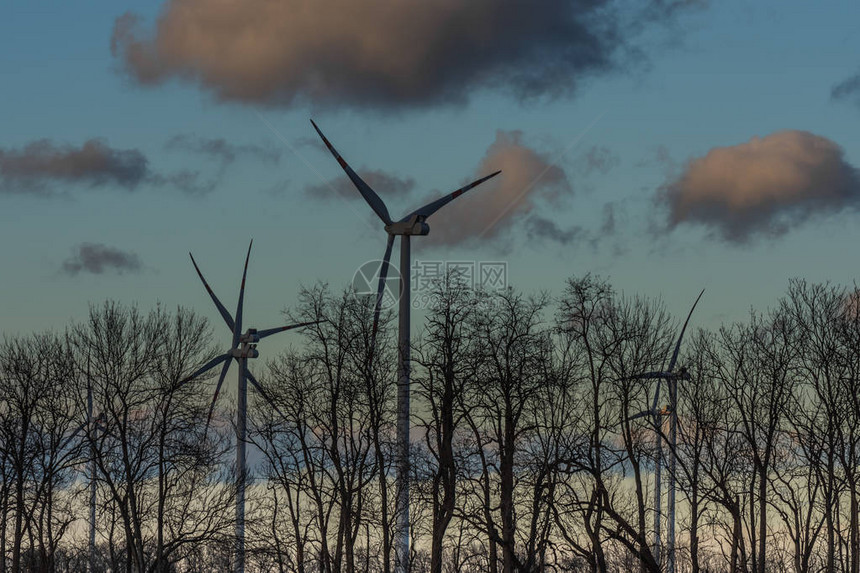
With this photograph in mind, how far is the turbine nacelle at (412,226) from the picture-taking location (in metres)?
51.8

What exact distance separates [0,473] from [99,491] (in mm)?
9602

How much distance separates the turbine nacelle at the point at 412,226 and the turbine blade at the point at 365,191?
170 cm

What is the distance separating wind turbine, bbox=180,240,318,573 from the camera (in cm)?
6103

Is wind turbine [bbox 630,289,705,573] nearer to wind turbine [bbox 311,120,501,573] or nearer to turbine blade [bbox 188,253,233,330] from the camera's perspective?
wind turbine [bbox 311,120,501,573]

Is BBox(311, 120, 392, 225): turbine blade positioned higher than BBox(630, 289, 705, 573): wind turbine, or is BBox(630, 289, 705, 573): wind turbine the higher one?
BBox(311, 120, 392, 225): turbine blade

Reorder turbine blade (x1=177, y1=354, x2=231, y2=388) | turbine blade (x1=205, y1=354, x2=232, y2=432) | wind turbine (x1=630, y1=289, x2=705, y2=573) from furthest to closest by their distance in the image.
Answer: turbine blade (x1=205, y1=354, x2=232, y2=432) → turbine blade (x1=177, y1=354, x2=231, y2=388) → wind turbine (x1=630, y1=289, x2=705, y2=573)

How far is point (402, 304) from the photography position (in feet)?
157

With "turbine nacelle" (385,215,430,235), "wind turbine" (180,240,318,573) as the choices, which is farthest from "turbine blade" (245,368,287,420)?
"turbine nacelle" (385,215,430,235)

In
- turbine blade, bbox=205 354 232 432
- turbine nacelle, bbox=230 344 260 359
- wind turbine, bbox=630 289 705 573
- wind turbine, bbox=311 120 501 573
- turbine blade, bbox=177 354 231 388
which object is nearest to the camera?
wind turbine, bbox=311 120 501 573

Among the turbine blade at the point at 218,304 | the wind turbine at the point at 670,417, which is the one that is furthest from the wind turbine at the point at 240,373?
the wind turbine at the point at 670,417

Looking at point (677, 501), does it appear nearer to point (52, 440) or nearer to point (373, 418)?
point (373, 418)

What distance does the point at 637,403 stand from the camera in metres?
55.8

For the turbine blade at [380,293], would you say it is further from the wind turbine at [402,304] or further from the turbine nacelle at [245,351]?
the turbine nacelle at [245,351]

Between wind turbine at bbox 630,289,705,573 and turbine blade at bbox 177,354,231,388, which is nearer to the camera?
wind turbine at bbox 630,289,705,573
